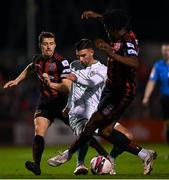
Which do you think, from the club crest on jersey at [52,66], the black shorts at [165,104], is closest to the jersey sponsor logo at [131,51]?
the club crest on jersey at [52,66]

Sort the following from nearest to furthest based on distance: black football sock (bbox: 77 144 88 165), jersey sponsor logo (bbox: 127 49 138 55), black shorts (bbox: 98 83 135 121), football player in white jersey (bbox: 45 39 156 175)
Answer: jersey sponsor logo (bbox: 127 49 138 55) → black shorts (bbox: 98 83 135 121) → football player in white jersey (bbox: 45 39 156 175) → black football sock (bbox: 77 144 88 165)

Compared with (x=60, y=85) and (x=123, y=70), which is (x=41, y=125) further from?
(x=123, y=70)

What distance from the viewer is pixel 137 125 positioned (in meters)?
27.5

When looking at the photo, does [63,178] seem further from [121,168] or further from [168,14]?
[168,14]

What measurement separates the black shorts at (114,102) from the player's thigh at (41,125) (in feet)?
3.45

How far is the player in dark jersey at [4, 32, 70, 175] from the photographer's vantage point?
13.7m

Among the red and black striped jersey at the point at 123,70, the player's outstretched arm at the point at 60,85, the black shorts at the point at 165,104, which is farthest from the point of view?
the black shorts at the point at 165,104

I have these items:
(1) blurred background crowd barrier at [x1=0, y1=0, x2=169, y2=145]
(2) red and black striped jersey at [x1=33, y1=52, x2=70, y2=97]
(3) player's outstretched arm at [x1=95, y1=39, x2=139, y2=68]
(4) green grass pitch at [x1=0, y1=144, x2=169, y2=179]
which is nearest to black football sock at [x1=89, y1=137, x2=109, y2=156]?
(4) green grass pitch at [x1=0, y1=144, x2=169, y2=179]

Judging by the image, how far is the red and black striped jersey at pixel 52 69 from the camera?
13.9 m

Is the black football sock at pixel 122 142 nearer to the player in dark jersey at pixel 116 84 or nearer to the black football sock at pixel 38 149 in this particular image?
the player in dark jersey at pixel 116 84

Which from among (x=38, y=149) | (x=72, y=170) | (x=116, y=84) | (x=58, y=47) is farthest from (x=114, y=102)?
(x=58, y=47)

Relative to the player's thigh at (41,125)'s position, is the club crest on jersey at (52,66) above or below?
above

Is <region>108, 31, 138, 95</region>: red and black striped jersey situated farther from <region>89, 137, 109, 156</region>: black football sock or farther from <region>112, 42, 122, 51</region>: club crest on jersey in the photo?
<region>89, 137, 109, 156</region>: black football sock

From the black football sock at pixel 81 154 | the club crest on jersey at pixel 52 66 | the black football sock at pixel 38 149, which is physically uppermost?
the club crest on jersey at pixel 52 66
